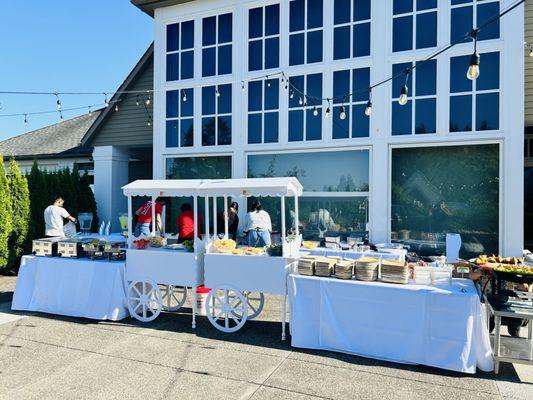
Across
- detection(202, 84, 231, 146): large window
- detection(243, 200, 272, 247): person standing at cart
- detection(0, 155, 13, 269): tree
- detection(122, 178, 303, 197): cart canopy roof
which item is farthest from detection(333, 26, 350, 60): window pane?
detection(0, 155, 13, 269): tree

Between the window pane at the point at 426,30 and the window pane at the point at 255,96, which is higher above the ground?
the window pane at the point at 426,30

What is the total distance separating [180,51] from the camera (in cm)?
1114

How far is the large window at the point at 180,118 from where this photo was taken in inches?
434

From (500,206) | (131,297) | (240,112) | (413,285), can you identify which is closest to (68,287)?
(131,297)

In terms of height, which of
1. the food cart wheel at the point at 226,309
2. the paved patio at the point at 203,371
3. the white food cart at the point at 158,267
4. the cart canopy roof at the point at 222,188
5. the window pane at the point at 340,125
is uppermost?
the window pane at the point at 340,125

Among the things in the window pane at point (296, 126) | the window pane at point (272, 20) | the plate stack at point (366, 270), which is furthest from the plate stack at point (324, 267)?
the window pane at point (272, 20)

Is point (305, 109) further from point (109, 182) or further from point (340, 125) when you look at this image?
point (109, 182)

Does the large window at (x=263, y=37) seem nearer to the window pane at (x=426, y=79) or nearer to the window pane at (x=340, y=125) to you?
the window pane at (x=340, y=125)

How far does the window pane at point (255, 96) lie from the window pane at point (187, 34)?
84.7 inches

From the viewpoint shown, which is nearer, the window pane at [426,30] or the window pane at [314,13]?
the window pane at [426,30]

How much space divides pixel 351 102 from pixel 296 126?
1.38m

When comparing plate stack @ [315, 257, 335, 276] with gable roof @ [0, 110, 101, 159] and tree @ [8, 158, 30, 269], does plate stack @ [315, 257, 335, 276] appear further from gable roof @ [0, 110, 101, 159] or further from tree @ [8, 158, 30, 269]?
gable roof @ [0, 110, 101, 159]

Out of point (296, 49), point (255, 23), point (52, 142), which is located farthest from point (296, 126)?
point (52, 142)

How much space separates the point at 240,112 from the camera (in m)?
10.4
